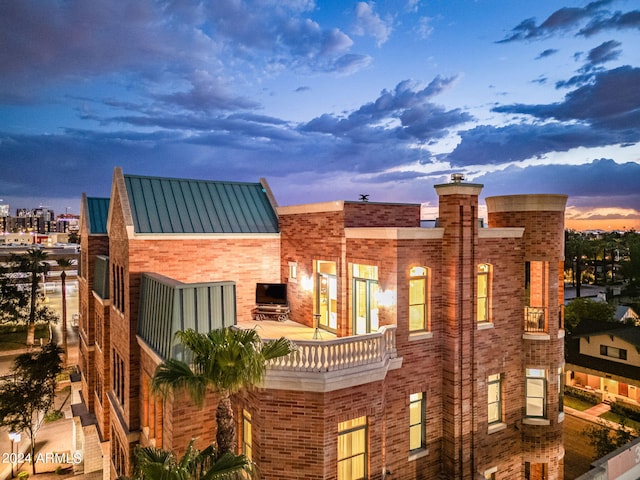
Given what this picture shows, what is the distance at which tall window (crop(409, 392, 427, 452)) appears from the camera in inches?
523

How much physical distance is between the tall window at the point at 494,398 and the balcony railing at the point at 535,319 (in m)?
2.32

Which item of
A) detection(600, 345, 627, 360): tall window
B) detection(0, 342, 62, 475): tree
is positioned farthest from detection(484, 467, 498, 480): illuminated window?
detection(0, 342, 62, 475): tree

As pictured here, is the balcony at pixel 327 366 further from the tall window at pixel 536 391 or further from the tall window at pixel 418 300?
the tall window at pixel 536 391

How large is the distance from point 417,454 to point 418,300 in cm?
508

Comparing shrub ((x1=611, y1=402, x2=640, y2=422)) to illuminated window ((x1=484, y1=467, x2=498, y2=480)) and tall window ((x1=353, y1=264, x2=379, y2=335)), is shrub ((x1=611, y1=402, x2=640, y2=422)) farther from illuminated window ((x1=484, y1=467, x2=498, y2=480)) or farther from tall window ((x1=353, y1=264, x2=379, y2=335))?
tall window ((x1=353, y1=264, x2=379, y2=335))

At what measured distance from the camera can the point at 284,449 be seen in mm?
10086

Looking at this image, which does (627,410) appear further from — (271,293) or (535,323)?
(271,293)

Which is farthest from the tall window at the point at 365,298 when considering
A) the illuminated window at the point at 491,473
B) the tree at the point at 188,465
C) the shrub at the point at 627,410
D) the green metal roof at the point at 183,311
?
the shrub at the point at 627,410

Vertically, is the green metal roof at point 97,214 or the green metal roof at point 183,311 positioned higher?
the green metal roof at point 97,214

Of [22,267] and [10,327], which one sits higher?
[22,267]

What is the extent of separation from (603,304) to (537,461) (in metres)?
30.6

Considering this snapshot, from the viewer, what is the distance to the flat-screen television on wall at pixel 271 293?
667 inches

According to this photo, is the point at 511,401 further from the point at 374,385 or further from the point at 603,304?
the point at 603,304

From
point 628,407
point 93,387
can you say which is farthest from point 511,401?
point 93,387
